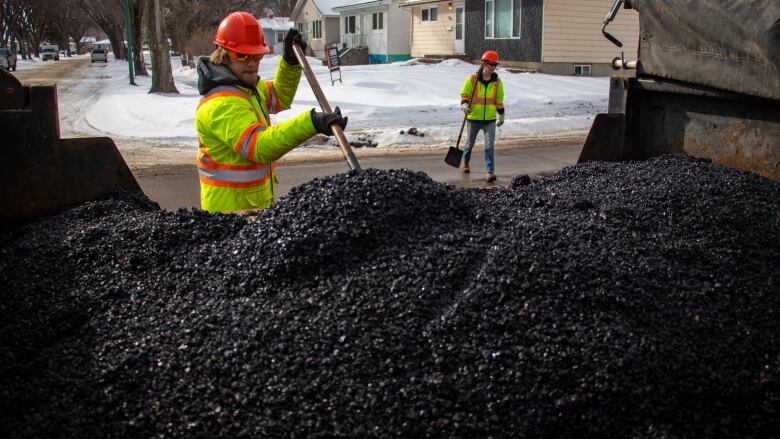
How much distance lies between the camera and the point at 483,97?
902cm

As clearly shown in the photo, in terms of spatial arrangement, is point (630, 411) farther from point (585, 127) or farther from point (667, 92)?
point (585, 127)

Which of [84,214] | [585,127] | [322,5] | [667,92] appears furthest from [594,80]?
[322,5]

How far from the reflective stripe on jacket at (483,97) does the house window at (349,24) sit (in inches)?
1306

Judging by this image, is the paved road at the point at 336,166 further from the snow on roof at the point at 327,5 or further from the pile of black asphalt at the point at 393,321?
the snow on roof at the point at 327,5

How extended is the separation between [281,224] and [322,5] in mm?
44486

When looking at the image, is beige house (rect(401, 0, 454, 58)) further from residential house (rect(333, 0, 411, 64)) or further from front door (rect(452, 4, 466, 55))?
residential house (rect(333, 0, 411, 64))

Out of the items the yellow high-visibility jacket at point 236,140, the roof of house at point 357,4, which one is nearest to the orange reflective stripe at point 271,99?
the yellow high-visibility jacket at point 236,140

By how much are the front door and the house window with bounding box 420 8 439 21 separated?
174cm

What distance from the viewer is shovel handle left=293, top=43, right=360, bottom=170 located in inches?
129

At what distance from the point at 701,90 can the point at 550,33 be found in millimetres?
21428

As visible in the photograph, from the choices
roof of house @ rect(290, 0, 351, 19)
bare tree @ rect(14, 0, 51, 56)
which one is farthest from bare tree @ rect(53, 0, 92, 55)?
roof of house @ rect(290, 0, 351, 19)

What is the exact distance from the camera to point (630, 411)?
1983 mm

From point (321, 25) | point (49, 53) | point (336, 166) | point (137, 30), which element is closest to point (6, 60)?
point (137, 30)

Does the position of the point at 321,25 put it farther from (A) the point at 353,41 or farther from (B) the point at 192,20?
(B) the point at 192,20
